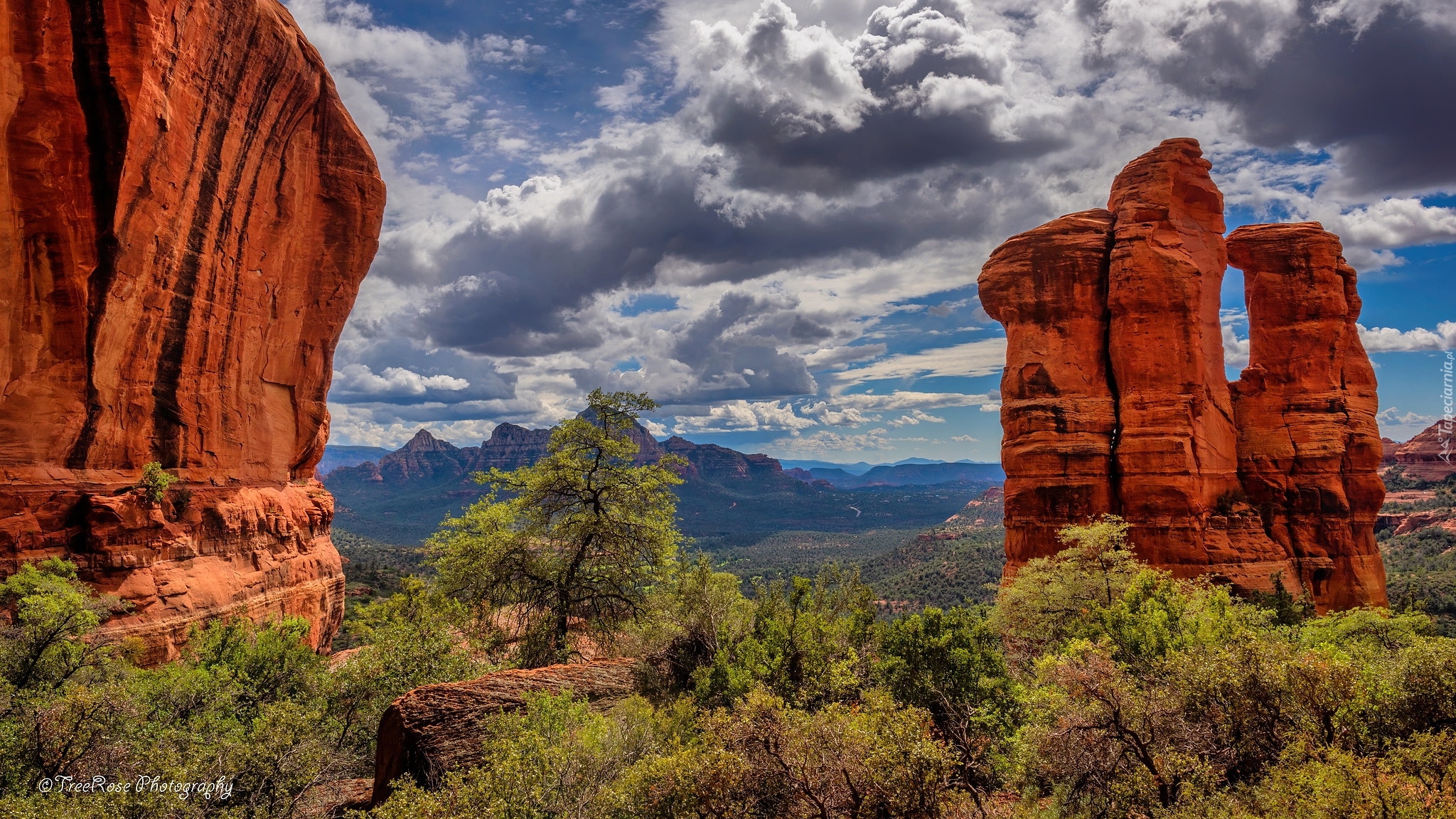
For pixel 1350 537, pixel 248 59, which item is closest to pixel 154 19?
pixel 248 59

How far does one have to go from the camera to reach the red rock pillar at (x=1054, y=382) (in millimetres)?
34031

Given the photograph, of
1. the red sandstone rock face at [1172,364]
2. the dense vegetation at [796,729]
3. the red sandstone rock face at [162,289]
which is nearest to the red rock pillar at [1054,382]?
the red sandstone rock face at [1172,364]

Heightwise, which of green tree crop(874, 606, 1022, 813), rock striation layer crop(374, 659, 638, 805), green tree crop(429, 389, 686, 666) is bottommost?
green tree crop(874, 606, 1022, 813)

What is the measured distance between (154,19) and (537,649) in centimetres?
2258

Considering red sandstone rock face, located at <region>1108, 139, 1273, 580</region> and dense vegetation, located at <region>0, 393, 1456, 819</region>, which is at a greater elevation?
red sandstone rock face, located at <region>1108, 139, 1273, 580</region>

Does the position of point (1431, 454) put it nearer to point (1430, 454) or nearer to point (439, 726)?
point (1430, 454)

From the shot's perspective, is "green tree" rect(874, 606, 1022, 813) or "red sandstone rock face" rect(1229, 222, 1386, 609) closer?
"green tree" rect(874, 606, 1022, 813)

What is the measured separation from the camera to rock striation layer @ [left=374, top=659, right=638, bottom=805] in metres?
9.84

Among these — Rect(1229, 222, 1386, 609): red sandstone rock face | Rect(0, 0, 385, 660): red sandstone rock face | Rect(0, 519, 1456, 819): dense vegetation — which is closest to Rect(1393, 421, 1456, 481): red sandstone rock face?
Rect(1229, 222, 1386, 609): red sandstone rock face

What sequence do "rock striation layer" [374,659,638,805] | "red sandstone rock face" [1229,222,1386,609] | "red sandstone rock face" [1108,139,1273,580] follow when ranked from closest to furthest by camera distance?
"rock striation layer" [374,659,638,805] → "red sandstone rock face" [1108,139,1273,580] → "red sandstone rock face" [1229,222,1386,609]

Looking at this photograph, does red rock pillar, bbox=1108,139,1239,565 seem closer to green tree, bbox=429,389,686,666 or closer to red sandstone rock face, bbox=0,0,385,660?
green tree, bbox=429,389,686,666

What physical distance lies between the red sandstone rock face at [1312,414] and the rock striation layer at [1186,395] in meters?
0.09

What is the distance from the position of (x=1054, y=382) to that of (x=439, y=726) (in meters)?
34.5

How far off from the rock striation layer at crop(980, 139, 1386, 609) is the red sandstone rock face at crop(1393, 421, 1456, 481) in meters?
85.7
